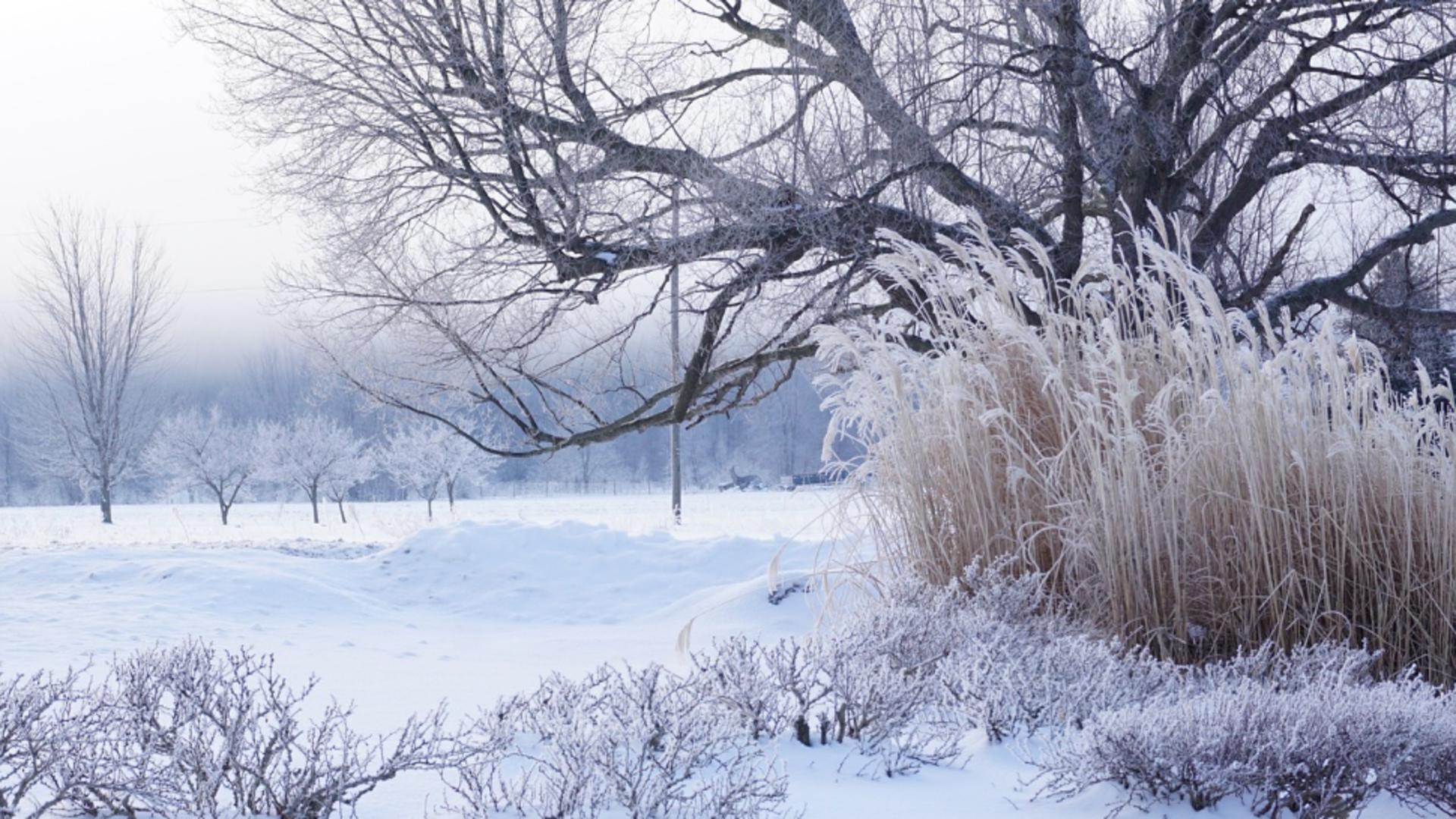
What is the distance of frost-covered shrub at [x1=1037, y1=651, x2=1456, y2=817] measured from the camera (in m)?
1.59

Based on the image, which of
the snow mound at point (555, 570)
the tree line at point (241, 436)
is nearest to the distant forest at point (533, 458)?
the tree line at point (241, 436)

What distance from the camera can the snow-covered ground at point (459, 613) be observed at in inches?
67.8

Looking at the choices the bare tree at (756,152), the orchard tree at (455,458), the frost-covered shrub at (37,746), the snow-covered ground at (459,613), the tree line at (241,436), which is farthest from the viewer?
the orchard tree at (455,458)

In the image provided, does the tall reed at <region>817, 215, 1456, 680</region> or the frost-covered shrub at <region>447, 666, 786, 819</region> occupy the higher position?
the tall reed at <region>817, 215, 1456, 680</region>

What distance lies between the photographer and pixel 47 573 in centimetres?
690

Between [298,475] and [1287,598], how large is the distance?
30608mm

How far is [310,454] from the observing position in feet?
95.8

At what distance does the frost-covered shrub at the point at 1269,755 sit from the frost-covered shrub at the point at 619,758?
0.52 metres

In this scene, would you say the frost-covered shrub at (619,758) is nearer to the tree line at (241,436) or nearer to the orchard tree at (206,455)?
the tree line at (241,436)

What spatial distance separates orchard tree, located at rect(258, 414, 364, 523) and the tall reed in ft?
88.8

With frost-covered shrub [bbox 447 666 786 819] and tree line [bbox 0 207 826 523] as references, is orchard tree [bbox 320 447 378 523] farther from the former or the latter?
frost-covered shrub [bbox 447 666 786 819]

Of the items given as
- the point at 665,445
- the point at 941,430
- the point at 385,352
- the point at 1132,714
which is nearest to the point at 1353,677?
the point at 1132,714

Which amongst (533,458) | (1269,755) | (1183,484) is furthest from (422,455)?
(1269,755)

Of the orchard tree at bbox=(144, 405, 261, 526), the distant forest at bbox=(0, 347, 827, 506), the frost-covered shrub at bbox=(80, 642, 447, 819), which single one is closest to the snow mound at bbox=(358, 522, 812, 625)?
the frost-covered shrub at bbox=(80, 642, 447, 819)
